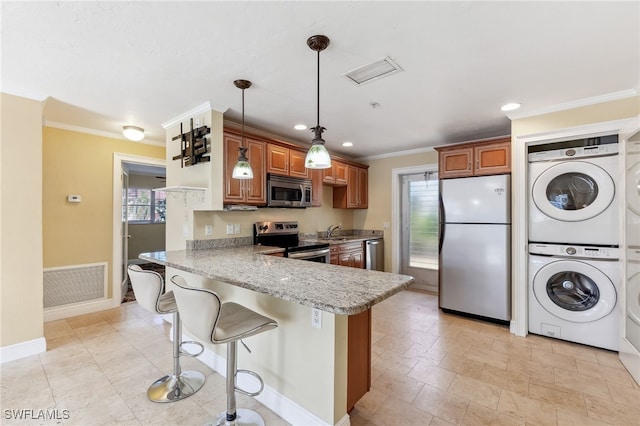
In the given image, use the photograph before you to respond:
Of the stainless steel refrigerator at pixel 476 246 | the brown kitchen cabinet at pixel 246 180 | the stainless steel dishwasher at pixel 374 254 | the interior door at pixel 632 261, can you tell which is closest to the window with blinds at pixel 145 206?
the brown kitchen cabinet at pixel 246 180

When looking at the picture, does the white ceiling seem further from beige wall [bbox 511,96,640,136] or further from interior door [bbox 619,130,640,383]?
interior door [bbox 619,130,640,383]

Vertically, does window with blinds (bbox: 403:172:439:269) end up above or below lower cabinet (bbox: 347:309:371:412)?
above

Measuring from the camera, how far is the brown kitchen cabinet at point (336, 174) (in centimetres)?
455

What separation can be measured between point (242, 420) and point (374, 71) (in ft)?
8.58

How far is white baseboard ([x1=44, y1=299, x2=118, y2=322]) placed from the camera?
351 centimetres

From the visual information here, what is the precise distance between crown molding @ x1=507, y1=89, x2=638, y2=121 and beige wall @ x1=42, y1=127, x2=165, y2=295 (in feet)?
16.6

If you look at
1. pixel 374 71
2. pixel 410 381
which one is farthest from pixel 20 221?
pixel 410 381

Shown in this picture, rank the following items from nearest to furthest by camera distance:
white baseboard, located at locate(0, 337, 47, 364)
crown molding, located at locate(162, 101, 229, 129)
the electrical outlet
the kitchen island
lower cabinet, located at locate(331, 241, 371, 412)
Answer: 1. the kitchen island
2. the electrical outlet
3. lower cabinet, located at locate(331, 241, 371, 412)
4. white baseboard, located at locate(0, 337, 47, 364)
5. crown molding, located at locate(162, 101, 229, 129)

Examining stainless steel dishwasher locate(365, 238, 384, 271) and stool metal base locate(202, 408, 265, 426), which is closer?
stool metal base locate(202, 408, 265, 426)

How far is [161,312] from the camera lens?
2.09 m

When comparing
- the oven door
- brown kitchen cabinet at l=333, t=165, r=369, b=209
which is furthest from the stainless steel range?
brown kitchen cabinet at l=333, t=165, r=369, b=209

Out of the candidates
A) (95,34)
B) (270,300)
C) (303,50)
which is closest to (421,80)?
(303,50)

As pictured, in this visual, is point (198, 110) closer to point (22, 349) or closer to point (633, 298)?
point (22, 349)

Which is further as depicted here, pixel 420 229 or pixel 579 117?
pixel 420 229
